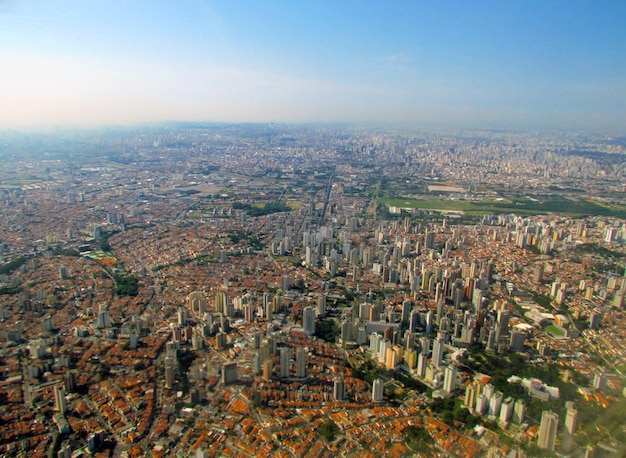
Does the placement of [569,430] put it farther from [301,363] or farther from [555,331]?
[555,331]

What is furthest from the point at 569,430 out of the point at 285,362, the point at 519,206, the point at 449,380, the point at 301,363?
the point at 519,206

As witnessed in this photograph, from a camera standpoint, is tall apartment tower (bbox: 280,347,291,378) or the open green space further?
the open green space

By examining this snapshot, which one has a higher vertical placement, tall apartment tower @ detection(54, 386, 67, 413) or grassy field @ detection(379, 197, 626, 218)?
grassy field @ detection(379, 197, 626, 218)

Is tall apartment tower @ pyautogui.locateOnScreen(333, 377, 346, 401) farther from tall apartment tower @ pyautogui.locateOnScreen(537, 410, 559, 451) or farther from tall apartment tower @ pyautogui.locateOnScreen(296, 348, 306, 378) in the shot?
tall apartment tower @ pyautogui.locateOnScreen(537, 410, 559, 451)

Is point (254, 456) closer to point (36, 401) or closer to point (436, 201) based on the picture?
point (36, 401)

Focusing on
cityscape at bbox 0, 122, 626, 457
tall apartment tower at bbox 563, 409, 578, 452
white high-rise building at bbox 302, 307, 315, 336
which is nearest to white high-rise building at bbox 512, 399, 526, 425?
cityscape at bbox 0, 122, 626, 457

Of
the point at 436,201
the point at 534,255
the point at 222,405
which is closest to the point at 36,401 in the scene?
the point at 222,405
